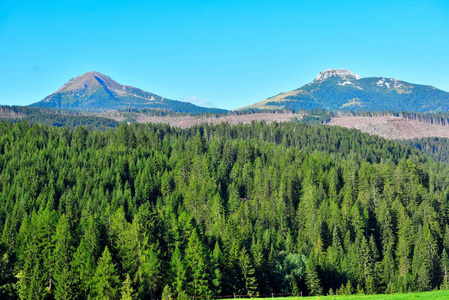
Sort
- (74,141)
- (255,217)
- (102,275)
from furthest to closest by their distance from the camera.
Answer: (74,141) → (255,217) → (102,275)

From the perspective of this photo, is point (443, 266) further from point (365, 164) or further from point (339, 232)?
point (365, 164)

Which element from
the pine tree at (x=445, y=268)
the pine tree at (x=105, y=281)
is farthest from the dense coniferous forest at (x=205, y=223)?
the pine tree at (x=445, y=268)

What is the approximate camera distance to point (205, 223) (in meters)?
122

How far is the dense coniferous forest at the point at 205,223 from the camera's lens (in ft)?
243

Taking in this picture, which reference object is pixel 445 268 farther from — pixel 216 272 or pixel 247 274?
pixel 216 272

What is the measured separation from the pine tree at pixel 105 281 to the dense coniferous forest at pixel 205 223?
0.59 feet

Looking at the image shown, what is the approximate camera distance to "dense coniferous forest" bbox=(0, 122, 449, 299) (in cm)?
7400

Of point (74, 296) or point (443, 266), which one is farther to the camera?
point (443, 266)

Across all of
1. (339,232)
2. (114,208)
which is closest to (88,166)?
(114,208)

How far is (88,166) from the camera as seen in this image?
6388 inches

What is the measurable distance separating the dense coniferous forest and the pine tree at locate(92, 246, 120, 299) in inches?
7.1

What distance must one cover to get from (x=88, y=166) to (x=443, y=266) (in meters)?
121

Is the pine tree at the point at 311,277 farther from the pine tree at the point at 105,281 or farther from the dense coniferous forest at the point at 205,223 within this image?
the pine tree at the point at 105,281

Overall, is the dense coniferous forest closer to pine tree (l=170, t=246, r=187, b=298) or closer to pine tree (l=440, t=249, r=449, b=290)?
pine tree (l=170, t=246, r=187, b=298)
